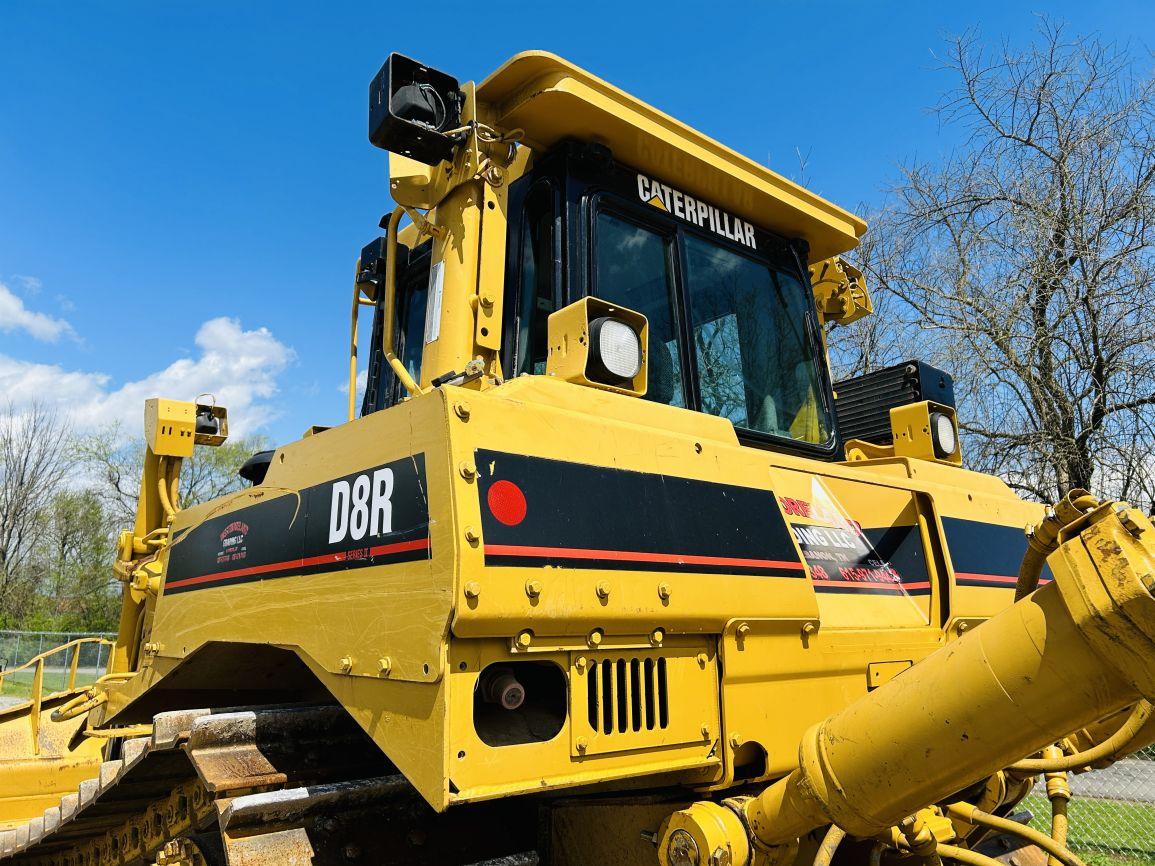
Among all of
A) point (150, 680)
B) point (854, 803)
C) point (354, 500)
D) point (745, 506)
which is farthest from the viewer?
point (150, 680)

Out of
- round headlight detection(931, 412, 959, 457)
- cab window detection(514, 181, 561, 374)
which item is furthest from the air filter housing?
cab window detection(514, 181, 561, 374)

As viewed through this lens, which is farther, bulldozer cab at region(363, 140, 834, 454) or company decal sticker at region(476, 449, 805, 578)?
bulldozer cab at region(363, 140, 834, 454)

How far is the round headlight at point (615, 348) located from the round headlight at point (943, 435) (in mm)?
1821

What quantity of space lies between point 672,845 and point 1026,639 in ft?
3.37

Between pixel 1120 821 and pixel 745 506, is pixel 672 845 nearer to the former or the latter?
pixel 745 506

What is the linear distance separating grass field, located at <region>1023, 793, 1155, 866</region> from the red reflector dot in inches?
233

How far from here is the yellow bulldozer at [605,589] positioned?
1975 mm

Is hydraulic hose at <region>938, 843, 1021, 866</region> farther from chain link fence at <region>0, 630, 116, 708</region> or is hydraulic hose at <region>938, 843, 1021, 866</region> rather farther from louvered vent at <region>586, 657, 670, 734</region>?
chain link fence at <region>0, 630, 116, 708</region>

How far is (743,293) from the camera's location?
3.79 metres

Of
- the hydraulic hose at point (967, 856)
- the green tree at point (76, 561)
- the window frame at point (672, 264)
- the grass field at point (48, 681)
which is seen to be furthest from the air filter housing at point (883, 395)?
the green tree at point (76, 561)

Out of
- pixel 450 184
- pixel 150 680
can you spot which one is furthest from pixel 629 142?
pixel 150 680

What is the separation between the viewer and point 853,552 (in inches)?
127

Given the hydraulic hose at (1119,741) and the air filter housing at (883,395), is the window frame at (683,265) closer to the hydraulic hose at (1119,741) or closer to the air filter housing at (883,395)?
the air filter housing at (883,395)

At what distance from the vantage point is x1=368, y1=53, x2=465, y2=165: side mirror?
9.17 ft
